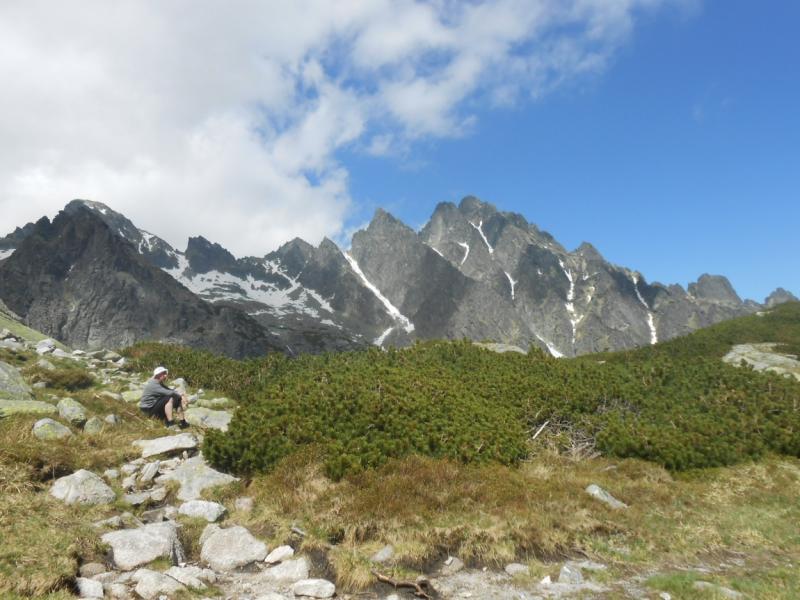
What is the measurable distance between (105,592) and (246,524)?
10.1 feet

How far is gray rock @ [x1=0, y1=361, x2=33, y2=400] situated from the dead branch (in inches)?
491

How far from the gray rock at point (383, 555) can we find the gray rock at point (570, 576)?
9.35 ft

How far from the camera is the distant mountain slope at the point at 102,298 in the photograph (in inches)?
6964

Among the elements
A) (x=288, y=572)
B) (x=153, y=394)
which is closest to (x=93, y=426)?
(x=153, y=394)

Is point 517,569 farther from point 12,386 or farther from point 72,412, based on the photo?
point 12,386

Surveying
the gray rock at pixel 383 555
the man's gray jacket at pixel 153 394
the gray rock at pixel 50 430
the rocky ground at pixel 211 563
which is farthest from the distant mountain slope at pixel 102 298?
the gray rock at pixel 383 555

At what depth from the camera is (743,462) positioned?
14.8 meters

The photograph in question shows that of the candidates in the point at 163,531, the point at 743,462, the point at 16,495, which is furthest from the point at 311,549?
the point at 743,462

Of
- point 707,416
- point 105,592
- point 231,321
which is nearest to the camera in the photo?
point 105,592

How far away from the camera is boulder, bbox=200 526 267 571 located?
26.5 feet

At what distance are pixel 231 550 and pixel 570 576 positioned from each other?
574cm

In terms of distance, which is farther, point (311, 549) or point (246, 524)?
point (246, 524)

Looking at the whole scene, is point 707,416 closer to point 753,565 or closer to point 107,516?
point 753,565

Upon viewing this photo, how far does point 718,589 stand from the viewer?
24.6ft
